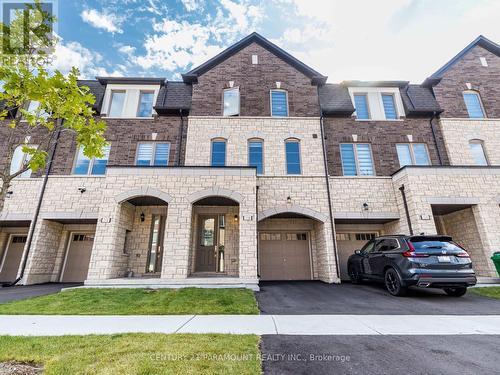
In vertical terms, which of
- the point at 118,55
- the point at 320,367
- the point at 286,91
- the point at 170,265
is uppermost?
the point at 118,55

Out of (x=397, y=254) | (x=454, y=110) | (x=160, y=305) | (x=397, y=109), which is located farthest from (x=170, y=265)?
(x=454, y=110)

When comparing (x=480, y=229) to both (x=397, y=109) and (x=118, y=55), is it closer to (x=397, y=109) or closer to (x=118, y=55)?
(x=397, y=109)

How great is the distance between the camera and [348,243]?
40.5ft

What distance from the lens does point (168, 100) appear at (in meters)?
12.8

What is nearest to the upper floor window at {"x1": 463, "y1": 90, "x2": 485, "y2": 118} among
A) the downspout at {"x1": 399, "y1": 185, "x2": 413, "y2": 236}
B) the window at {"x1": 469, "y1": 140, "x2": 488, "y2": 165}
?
the window at {"x1": 469, "y1": 140, "x2": 488, "y2": 165}

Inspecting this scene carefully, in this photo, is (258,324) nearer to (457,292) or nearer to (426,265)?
(426,265)

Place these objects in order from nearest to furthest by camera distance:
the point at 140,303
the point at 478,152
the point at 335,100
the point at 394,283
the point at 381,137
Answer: the point at 140,303 → the point at 394,283 → the point at 478,152 → the point at 381,137 → the point at 335,100

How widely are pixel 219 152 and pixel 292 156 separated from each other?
3.78m

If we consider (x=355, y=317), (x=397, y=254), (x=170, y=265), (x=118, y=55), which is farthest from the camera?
(x=118, y=55)

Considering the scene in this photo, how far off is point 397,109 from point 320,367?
14360mm

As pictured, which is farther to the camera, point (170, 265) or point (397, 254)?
point (170, 265)

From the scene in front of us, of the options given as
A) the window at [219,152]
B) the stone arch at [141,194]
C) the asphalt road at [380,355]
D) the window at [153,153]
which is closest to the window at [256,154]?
the window at [219,152]

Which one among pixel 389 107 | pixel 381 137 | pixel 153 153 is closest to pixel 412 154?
pixel 381 137

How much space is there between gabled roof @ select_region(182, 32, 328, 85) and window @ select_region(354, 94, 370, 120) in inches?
88.2
